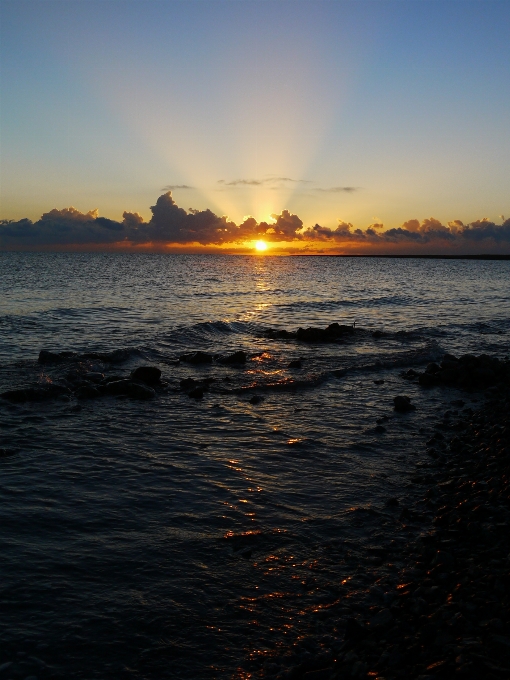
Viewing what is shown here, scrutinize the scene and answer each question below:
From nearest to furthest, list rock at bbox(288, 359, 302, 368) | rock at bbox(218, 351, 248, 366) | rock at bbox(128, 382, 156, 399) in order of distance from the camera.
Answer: rock at bbox(128, 382, 156, 399), rock at bbox(288, 359, 302, 368), rock at bbox(218, 351, 248, 366)

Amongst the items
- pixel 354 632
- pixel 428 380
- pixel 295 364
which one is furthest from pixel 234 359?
pixel 354 632

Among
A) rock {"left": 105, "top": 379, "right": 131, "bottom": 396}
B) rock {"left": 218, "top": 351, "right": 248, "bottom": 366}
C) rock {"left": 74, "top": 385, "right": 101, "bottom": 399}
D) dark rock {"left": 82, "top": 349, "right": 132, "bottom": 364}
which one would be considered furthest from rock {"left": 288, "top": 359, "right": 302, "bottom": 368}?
rock {"left": 74, "top": 385, "right": 101, "bottom": 399}

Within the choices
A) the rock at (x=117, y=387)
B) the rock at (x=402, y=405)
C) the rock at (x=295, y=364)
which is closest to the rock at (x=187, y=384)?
the rock at (x=117, y=387)

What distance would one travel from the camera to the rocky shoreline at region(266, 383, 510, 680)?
566 cm

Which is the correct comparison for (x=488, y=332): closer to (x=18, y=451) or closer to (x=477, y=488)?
(x=477, y=488)

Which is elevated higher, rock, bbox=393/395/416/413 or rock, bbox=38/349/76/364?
rock, bbox=38/349/76/364

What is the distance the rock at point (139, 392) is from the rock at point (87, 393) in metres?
1.08

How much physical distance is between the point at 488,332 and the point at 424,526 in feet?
101

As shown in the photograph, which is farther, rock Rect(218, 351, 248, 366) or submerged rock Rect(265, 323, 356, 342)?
submerged rock Rect(265, 323, 356, 342)

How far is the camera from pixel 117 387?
18406mm

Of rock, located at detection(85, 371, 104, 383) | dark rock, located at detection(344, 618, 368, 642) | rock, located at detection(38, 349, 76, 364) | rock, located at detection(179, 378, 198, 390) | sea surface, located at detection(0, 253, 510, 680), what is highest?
rock, located at detection(38, 349, 76, 364)

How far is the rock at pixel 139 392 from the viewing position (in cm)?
1805

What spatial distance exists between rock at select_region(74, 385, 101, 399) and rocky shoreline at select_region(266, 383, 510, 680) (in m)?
11.5

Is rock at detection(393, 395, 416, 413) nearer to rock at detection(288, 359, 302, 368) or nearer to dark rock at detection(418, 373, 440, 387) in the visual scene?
dark rock at detection(418, 373, 440, 387)
